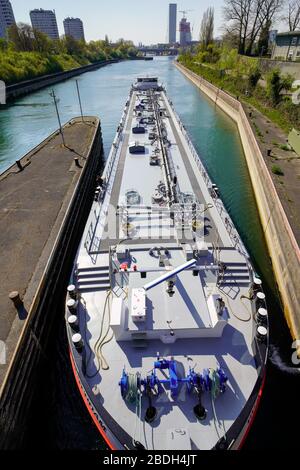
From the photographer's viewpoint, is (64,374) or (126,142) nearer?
(64,374)

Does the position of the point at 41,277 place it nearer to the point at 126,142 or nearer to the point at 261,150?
the point at 126,142

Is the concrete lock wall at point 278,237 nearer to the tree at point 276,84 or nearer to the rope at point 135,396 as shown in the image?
the rope at point 135,396

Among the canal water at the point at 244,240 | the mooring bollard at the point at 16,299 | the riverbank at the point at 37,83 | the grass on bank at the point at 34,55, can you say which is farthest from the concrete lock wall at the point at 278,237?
the grass on bank at the point at 34,55

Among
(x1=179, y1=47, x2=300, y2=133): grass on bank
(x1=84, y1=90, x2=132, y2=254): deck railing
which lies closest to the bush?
(x1=179, y1=47, x2=300, y2=133): grass on bank

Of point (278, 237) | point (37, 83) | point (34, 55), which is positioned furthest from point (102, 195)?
point (34, 55)

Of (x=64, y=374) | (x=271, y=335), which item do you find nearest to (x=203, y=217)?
(x=271, y=335)

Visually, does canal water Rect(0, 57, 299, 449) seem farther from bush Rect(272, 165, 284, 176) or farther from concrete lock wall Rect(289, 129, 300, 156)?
concrete lock wall Rect(289, 129, 300, 156)
